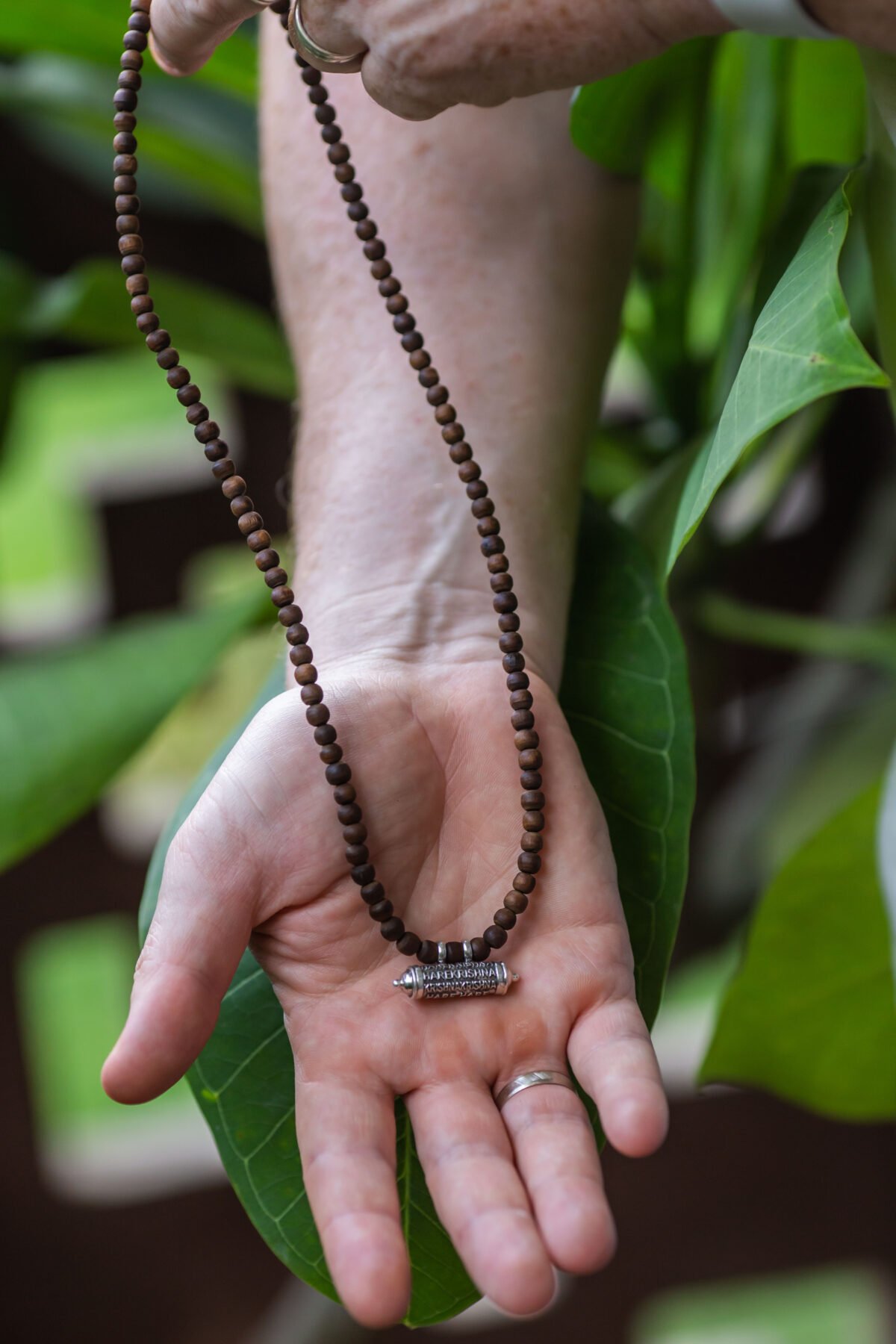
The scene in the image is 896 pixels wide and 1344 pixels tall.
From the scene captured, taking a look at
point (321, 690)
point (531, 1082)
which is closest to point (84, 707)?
point (321, 690)

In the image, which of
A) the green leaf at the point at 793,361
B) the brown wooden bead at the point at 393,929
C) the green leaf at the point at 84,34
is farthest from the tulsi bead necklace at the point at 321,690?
the green leaf at the point at 84,34

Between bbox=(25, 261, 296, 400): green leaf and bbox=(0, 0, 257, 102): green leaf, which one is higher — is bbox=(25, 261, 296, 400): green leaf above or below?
below

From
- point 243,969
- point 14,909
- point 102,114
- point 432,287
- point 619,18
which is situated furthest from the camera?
point 14,909

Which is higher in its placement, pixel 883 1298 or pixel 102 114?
pixel 102 114

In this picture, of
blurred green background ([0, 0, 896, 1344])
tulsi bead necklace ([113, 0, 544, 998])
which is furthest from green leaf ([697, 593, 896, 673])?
tulsi bead necklace ([113, 0, 544, 998])

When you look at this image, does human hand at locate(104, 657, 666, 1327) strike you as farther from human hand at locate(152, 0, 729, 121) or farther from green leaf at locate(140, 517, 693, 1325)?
human hand at locate(152, 0, 729, 121)

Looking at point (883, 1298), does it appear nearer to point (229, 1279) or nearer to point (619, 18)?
point (229, 1279)

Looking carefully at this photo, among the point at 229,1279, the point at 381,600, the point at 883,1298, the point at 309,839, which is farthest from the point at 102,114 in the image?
the point at 883,1298
